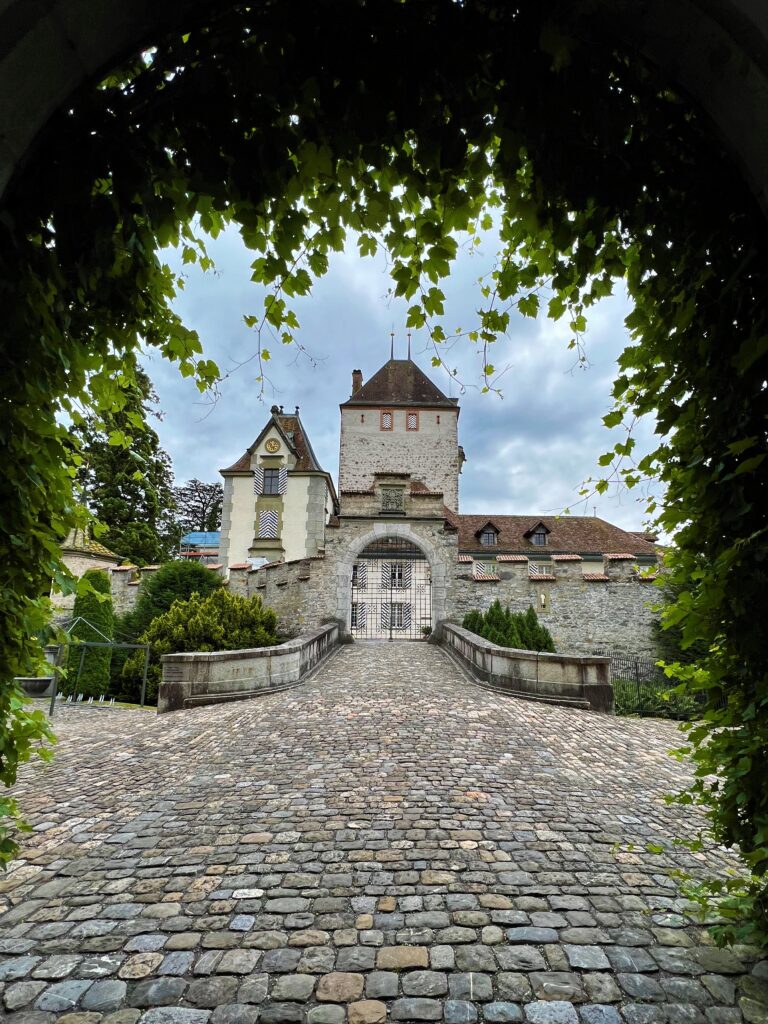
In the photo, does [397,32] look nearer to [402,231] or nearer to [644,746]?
[402,231]

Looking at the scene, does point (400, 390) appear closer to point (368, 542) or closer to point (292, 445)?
point (292, 445)

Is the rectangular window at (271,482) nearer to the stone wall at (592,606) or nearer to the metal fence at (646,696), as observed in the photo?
the stone wall at (592,606)

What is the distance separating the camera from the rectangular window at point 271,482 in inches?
995

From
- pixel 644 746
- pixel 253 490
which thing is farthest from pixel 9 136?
pixel 253 490

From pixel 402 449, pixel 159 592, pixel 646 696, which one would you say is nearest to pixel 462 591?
pixel 646 696

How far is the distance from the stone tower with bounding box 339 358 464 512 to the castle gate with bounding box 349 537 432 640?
7688 mm

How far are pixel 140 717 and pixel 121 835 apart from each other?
5.13 metres

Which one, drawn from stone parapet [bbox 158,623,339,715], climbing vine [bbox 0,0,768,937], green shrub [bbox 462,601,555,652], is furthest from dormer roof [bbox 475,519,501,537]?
climbing vine [bbox 0,0,768,937]

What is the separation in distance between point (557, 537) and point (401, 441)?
1032 cm

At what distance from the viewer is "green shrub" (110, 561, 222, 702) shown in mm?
14586

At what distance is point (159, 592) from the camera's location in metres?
15.4

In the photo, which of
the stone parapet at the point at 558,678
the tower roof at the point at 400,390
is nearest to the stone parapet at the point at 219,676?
the stone parapet at the point at 558,678

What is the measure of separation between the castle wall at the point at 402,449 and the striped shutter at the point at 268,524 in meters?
6.21

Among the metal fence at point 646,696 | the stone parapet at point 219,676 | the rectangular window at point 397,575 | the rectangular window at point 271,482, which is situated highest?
the rectangular window at point 271,482
